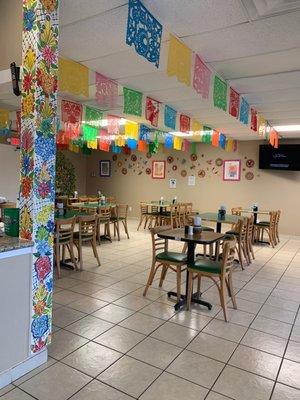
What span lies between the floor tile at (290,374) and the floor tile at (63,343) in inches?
64.0

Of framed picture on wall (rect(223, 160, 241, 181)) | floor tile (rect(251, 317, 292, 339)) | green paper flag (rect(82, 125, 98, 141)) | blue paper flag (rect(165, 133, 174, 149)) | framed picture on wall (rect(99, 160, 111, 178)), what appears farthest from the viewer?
framed picture on wall (rect(99, 160, 111, 178))

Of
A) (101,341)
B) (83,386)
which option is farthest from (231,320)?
(83,386)

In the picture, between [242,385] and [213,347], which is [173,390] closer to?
[242,385]

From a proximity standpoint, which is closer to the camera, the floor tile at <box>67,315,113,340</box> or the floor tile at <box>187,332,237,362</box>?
the floor tile at <box>187,332,237,362</box>

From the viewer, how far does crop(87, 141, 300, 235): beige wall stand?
8539mm

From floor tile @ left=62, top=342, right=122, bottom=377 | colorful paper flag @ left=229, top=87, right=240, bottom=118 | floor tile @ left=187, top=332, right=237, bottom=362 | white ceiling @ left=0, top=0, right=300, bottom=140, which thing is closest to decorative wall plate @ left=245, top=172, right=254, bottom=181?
white ceiling @ left=0, top=0, right=300, bottom=140

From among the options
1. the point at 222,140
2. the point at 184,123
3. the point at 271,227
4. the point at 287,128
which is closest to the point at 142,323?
the point at 184,123

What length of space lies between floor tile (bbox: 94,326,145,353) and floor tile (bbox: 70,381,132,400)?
0.46 meters

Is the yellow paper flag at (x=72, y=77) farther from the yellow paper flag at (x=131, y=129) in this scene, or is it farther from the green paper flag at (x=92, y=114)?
the yellow paper flag at (x=131, y=129)

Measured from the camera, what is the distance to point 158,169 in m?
10.6

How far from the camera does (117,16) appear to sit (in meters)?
2.53

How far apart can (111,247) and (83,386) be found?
14.3 ft

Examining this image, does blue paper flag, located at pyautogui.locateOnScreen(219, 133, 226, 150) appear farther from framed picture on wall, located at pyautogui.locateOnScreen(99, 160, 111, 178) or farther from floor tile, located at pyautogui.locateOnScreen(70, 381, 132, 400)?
floor tile, located at pyautogui.locateOnScreen(70, 381, 132, 400)

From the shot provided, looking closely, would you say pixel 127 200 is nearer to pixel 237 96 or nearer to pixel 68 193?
pixel 68 193
